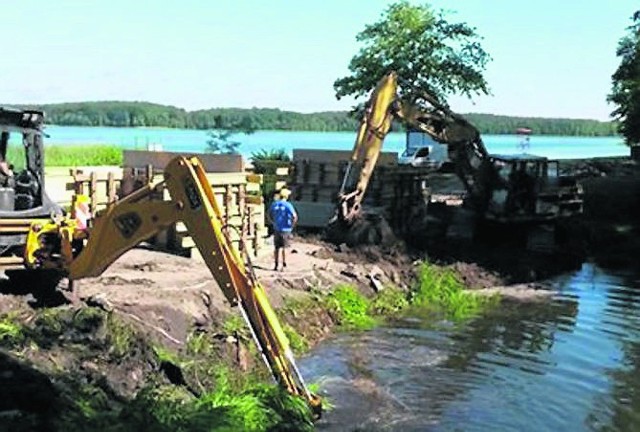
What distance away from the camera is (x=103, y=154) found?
41.8 meters

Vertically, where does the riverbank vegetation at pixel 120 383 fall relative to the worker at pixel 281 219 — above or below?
below

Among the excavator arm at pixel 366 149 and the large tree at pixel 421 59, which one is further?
the large tree at pixel 421 59

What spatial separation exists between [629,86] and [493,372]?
3210cm

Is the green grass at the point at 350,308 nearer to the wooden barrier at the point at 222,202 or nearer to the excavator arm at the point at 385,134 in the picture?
the wooden barrier at the point at 222,202

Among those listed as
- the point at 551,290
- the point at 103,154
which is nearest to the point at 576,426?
the point at 551,290

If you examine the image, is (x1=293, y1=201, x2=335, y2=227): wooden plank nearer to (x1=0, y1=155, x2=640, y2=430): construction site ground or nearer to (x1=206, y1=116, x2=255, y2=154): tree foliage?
(x1=0, y1=155, x2=640, y2=430): construction site ground

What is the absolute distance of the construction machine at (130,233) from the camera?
10805 millimetres

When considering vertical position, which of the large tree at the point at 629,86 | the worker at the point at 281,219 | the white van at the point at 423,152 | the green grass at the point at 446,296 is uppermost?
the large tree at the point at 629,86

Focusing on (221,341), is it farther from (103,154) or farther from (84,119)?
(84,119)

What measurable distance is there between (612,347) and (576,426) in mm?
5077

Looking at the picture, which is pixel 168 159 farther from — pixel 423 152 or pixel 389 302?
pixel 423 152

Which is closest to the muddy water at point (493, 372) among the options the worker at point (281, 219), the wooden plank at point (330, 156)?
the worker at point (281, 219)

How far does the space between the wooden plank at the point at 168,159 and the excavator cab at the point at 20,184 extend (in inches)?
389

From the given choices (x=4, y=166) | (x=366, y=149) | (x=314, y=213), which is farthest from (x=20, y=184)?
(x=314, y=213)
